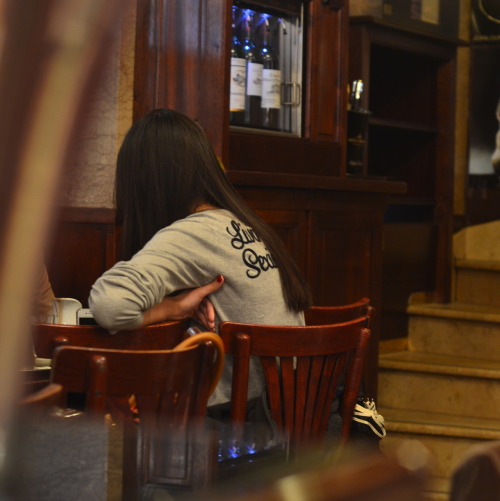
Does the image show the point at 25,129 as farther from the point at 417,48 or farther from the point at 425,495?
the point at 417,48

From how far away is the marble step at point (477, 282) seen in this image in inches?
182

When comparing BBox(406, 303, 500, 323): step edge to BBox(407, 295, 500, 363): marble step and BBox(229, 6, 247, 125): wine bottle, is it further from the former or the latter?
BBox(229, 6, 247, 125): wine bottle

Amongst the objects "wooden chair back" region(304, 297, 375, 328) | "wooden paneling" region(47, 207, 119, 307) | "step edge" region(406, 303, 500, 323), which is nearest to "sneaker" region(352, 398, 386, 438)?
"wooden chair back" region(304, 297, 375, 328)

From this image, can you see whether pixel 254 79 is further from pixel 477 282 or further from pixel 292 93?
pixel 477 282

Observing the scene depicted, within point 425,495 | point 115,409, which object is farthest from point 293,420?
point 425,495

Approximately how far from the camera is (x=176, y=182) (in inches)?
82.1

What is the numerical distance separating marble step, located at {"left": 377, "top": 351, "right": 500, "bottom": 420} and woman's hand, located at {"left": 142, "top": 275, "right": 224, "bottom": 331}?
2256mm

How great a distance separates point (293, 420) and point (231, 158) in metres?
1.44

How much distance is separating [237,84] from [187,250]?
4.28 ft

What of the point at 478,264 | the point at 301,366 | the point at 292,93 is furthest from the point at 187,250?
the point at 478,264

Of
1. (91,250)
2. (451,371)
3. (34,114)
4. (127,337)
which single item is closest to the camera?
(34,114)

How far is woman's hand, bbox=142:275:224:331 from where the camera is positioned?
6.49 feet

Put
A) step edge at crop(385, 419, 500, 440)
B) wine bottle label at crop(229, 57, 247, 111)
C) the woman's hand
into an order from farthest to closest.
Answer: step edge at crop(385, 419, 500, 440), wine bottle label at crop(229, 57, 247, 111), the woman's hand

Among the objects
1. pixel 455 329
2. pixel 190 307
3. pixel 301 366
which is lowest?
pixel 455 329
